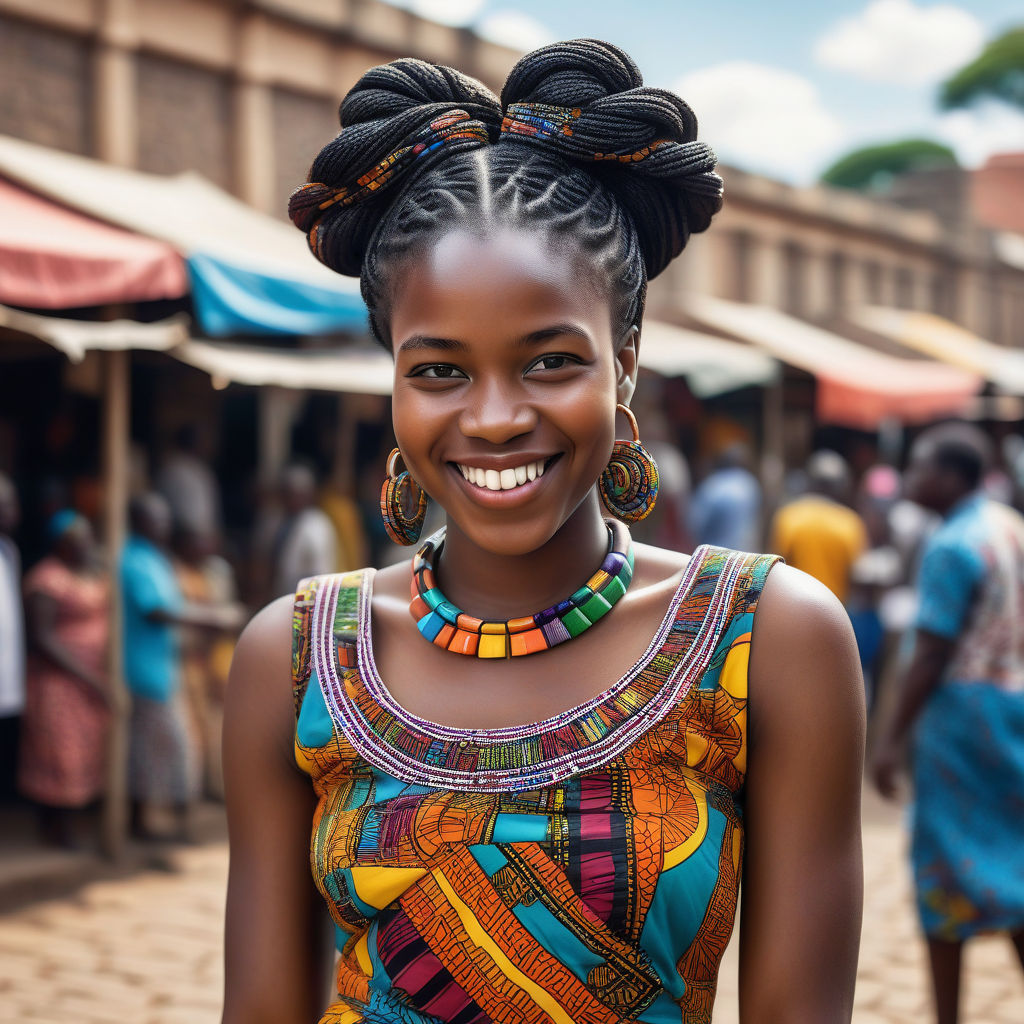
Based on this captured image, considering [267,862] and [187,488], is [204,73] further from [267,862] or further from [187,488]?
[267,862]

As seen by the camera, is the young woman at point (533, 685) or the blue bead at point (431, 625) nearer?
the young woman at point (533, 685)

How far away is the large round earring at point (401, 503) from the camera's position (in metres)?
1.67

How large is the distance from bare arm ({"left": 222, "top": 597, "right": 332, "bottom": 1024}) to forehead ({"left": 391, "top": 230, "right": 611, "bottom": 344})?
19.0 inches

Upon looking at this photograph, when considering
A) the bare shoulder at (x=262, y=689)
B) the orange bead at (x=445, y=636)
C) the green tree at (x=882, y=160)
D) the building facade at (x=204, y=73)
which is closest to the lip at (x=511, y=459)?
the orange bead at (x=445, y=636)

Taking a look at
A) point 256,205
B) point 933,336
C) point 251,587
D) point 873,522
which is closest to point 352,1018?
point 251,587

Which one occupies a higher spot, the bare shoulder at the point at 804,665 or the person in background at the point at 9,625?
the bare shoulder at the point at 804,665

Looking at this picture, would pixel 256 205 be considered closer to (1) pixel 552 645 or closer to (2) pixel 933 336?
(1) pixel 552 645

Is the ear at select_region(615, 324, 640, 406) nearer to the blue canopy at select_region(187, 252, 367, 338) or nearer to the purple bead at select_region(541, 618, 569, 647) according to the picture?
the purple bead at select_region(541, 618, 569, 647)

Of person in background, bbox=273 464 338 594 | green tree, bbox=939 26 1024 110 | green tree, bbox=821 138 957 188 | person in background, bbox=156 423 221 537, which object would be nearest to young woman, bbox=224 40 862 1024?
person in background, bbox=273 464 338 594

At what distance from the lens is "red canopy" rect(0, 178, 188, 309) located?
16.8 ft

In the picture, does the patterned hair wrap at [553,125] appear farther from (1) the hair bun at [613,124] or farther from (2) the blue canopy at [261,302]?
(2) the blue canopy at [261,302]

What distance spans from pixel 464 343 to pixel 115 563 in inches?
191

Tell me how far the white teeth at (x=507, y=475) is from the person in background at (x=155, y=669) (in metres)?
4.87

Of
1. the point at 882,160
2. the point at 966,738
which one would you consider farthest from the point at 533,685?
the point at 882,160
